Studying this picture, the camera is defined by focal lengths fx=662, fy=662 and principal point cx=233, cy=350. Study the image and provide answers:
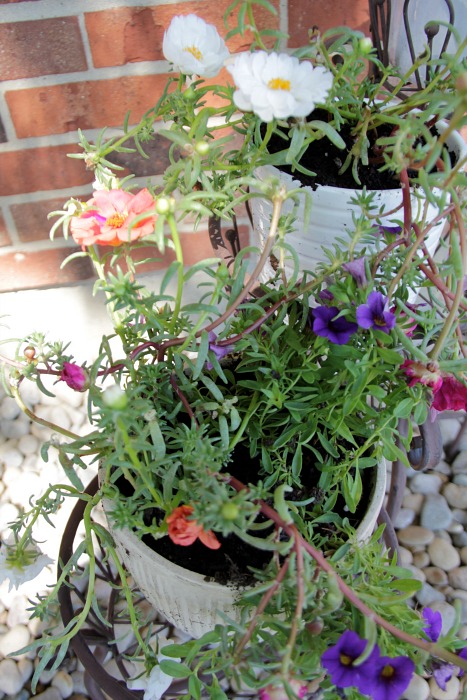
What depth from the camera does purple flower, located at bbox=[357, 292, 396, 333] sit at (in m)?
0.44

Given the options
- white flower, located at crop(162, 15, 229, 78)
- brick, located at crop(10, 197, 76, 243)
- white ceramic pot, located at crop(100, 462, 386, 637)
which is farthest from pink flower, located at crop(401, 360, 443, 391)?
brick, located at crop(10, 197, 76, 243)

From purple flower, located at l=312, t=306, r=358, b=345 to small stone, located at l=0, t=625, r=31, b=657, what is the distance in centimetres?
61

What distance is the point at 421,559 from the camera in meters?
0.92

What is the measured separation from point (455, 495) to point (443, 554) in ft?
0.33

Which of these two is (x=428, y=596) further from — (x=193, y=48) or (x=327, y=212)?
(x=193, y=48)

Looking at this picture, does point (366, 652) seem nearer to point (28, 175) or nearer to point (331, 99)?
point (331, 99)

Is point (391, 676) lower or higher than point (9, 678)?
higher

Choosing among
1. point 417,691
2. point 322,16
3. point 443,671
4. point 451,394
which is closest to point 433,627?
point 443,671

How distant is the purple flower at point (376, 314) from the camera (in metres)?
0.44

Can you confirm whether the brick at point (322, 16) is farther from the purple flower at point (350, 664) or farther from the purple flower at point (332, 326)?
the purple flower at point (350, 664)

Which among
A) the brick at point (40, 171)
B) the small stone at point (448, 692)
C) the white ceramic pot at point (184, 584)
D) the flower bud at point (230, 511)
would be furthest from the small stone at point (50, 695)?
the brick at point (40, 171)

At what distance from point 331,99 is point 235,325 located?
219 millimetres

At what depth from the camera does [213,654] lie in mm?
458

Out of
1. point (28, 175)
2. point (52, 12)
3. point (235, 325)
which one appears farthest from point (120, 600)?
point (52, 12)
